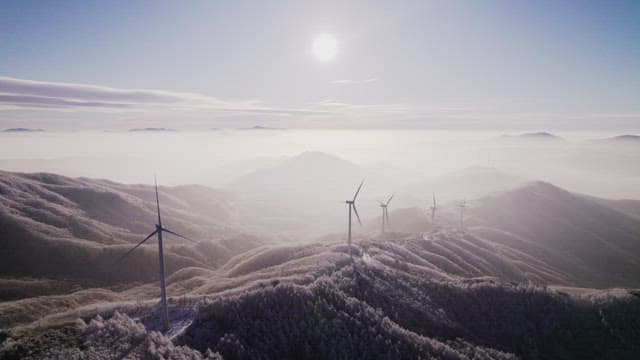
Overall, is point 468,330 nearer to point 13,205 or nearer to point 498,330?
point 498,330

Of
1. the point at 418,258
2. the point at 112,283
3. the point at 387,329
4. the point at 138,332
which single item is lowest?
the point at 112,283

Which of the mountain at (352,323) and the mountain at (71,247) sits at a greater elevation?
the mountain at (352,323)

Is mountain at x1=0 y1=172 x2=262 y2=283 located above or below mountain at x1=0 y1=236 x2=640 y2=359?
below

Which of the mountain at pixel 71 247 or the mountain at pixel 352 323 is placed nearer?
the mountain at pixel 352 323

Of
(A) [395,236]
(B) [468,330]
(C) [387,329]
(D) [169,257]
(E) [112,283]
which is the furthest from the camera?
(A) [395,236]

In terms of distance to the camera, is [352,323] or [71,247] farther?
[71,247]

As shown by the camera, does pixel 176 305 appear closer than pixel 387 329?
No

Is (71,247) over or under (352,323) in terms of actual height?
under

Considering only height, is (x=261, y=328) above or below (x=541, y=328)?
above

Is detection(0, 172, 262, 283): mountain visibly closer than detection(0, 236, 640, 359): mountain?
No

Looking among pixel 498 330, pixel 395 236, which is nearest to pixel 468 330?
pixel 498 330

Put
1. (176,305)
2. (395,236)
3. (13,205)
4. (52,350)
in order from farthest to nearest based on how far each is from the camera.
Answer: (13,205), (395,236), (176,305), (52,350)
